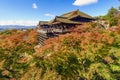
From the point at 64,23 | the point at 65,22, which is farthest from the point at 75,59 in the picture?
the point at 64,23

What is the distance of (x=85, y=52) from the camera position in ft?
64.6

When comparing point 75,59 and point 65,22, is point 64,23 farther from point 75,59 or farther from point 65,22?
point 75,59

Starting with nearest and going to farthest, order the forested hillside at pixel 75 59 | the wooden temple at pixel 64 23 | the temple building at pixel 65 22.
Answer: the forested hillside at pixel 75 59 < the wooden temple at pixel 64 23 < the temple building at pixel 65 22

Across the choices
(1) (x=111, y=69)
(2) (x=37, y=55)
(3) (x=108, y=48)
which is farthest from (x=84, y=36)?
(2) (x=37, y=55)

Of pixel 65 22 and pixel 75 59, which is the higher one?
pixel 65 22

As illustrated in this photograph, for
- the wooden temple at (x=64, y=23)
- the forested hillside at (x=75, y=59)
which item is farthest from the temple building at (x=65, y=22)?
the forested hillside at (x=75, y=59)

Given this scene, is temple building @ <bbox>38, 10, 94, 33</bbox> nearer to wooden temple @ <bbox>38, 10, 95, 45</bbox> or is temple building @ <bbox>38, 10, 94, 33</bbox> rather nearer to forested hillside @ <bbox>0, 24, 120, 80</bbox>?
wooden temple @ <bbox>38, 10, 95, 45</bbox>

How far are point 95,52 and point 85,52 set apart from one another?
1.17 m

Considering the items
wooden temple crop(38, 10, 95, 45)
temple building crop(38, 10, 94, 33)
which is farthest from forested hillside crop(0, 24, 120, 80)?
temple building crop(38, 10, 94, 33)

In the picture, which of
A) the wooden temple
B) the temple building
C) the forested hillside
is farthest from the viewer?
the temple building

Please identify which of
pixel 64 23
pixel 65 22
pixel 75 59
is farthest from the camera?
pixel 64 23

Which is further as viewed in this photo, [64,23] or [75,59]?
[64,23]

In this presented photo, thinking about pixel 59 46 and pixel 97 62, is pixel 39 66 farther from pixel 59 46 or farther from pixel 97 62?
pixel 97 62

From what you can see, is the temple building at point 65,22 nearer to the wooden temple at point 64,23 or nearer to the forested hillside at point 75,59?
the wooden temple at point 64,23
